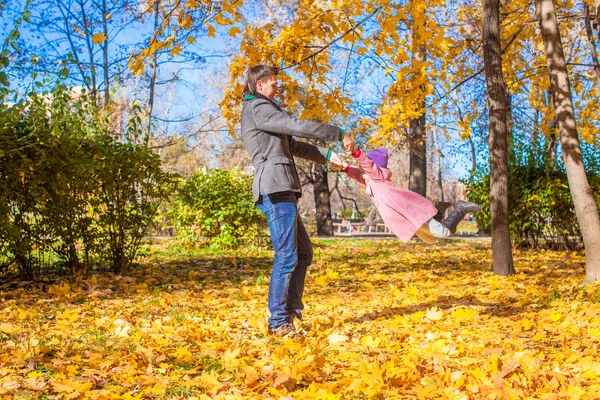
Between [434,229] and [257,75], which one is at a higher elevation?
[257,75]

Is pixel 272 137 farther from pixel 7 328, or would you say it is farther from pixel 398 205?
pixel 7 328

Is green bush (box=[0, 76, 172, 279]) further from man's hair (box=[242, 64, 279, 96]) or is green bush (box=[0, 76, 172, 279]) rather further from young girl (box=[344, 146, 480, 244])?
young girl (box=[344, 146, 480, 244])

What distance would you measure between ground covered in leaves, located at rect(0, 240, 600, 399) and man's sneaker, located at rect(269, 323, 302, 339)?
70mm

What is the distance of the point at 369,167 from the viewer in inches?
186

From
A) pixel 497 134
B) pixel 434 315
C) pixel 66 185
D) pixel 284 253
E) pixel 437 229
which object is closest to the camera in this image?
pixel 284 253

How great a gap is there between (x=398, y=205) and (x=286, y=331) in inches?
49.0

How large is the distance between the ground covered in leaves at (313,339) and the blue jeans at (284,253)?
239mm

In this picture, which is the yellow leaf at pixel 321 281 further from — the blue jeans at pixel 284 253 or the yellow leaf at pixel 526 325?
the yellow leaf at pixel 526 325

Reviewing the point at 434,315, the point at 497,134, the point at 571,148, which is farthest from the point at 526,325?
the point at 497,134

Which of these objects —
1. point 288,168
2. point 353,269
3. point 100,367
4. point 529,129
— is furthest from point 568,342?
point 529,129

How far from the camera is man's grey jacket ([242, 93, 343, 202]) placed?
4160mm

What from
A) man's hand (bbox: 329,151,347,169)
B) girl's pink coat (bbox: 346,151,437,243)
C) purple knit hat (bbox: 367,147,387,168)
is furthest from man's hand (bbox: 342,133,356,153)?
purple knit hat (bbox: 367,147,387,168)

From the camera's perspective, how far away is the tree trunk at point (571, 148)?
6.95 meters

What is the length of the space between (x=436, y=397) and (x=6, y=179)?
5.37 metres
